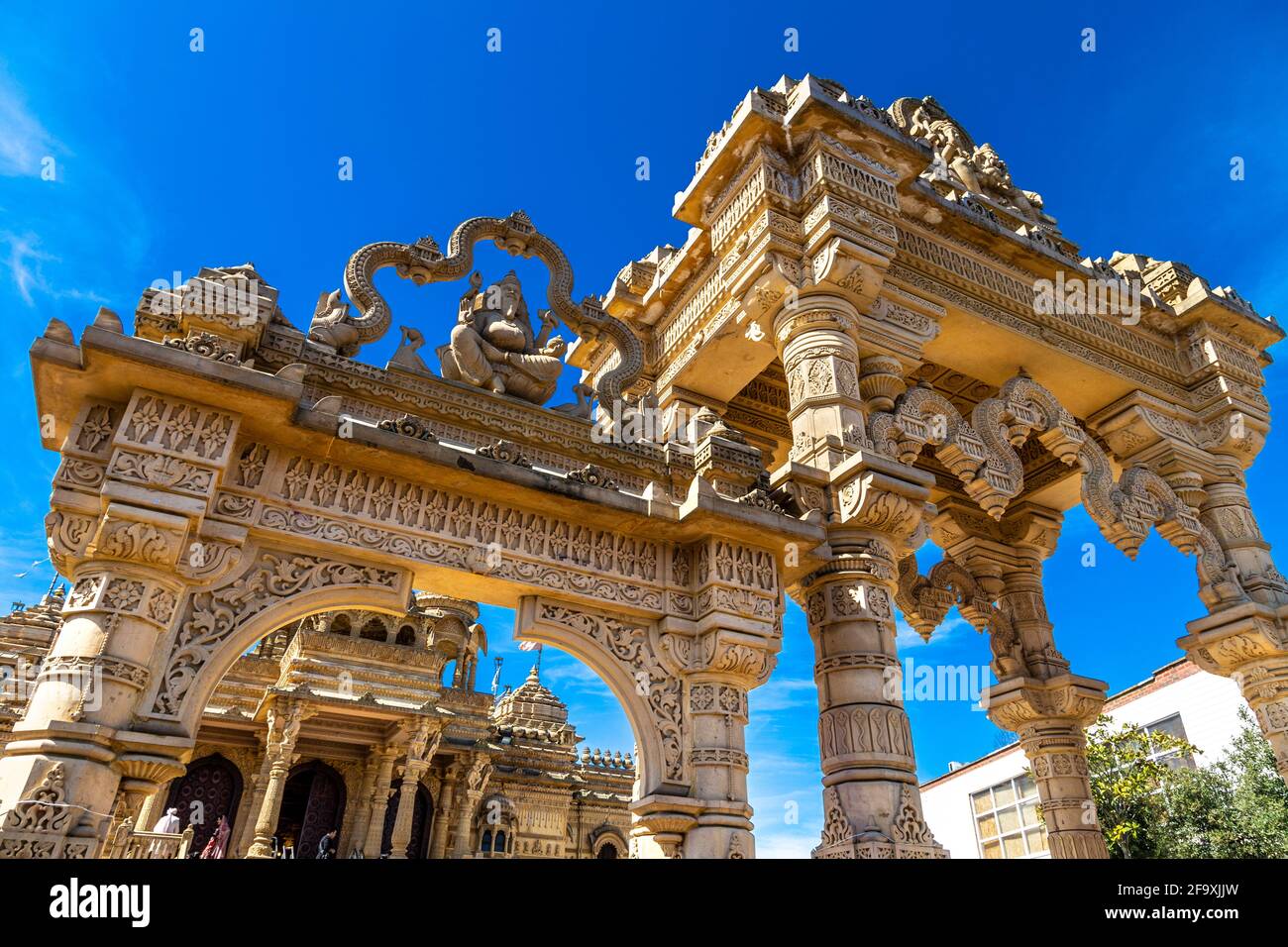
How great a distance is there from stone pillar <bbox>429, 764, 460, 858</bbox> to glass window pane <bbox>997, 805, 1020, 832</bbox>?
16805 millimetres

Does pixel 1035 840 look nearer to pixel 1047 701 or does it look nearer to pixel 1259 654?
pixel 1047 701

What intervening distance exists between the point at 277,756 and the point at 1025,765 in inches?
789

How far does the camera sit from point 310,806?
20781 mm

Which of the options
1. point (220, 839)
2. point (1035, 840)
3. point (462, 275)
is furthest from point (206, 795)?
point (1035, 840)

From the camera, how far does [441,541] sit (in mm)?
6637

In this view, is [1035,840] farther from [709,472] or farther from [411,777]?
[709,472]

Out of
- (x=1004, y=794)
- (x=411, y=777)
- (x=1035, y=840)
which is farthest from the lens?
(x=1004, y=794)

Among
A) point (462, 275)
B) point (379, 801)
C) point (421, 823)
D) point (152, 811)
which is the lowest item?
point (152, 811)

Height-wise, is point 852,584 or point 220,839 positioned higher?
point 852,584

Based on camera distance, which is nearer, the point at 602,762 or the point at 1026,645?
the point at 1026,645
